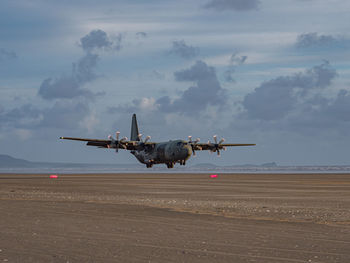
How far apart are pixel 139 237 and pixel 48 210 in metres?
7.96

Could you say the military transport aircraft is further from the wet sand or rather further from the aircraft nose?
the wet sand

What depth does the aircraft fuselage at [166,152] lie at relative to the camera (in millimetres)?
93188

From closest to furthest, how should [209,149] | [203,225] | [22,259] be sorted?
[22,259], [203,225], [209,149]

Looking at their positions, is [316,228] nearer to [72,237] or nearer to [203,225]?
[203,225]

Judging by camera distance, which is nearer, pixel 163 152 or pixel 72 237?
pixel 72 237

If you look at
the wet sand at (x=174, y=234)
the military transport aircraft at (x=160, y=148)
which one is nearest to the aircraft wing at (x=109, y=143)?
the military transport aircraft at (x=160, y=148)

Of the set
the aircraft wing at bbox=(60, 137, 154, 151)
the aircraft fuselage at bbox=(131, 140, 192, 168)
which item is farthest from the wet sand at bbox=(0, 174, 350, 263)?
the aircraft wing at bbox=(60, 137, 154, 151)

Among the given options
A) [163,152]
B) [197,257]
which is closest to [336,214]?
[197,257]

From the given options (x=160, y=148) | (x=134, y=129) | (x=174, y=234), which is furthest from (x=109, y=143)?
(x=174, y=234)

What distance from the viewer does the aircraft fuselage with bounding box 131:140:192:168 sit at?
93.2 m

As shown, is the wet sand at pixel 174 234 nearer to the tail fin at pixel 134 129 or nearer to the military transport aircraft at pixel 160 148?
the military transport aircraft at pixel 160 148

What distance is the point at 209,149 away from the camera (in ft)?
361

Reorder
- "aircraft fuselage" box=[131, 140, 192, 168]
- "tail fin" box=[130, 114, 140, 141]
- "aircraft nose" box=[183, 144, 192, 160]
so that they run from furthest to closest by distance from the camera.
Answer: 1. "tail fin" box=[130, 114, 140, 141]
2. "aircraft fuselage" box=[131, 140, 192, 168]
3. "aircraft nose" box=[183, 144, 192, 160]

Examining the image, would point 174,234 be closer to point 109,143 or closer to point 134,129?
point 109,143
